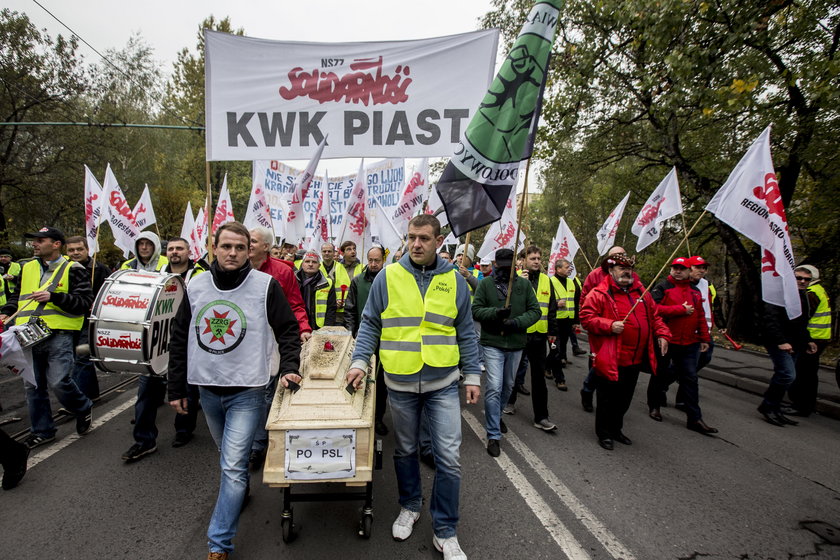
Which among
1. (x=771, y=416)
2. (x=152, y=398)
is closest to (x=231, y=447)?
(x=152, y=398)

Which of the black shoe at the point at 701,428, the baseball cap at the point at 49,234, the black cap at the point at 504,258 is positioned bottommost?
the black shoe at the point at 701,428

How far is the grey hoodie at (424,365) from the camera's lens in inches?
110

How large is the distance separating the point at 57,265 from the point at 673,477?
6306 millimetres

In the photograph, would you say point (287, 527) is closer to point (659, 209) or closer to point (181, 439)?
point (181, 439)

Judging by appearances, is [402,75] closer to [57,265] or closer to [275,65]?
[275,65]

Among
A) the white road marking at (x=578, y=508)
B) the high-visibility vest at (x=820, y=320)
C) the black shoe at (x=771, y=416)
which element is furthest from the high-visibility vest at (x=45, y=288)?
the high-visibility vest at (x=820, y=320)

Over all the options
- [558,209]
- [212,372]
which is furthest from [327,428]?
[558,209]

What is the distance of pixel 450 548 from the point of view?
2.66m

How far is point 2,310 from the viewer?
4.55m

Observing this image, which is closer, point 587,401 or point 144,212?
point 587,401

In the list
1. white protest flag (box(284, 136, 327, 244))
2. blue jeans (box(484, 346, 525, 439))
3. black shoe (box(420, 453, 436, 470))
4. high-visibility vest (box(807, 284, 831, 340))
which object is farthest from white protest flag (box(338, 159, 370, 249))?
high-visibility vest (box(807, 284, 831, 340))

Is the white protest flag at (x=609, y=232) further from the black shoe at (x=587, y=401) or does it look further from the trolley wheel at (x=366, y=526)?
the trolley wheel at (x=366, y=526)

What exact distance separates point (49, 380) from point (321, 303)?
3.06m

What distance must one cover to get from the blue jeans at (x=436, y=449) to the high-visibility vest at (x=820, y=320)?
237 inches
